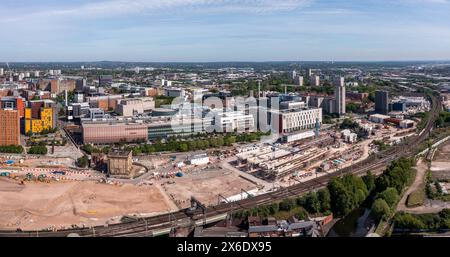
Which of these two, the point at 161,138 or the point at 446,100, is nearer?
the point at 161,138

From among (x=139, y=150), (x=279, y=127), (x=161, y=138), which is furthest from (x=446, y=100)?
(x=139, y=150)

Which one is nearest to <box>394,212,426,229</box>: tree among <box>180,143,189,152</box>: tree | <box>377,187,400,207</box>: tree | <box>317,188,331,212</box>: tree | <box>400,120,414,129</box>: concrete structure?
<box>377,187,400,207</box>: tree

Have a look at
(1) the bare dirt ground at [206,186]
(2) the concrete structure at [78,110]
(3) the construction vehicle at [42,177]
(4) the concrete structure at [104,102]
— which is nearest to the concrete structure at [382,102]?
(1) the bare dirt ground at [206,186]

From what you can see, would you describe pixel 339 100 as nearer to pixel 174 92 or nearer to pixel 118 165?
pixel 174 92

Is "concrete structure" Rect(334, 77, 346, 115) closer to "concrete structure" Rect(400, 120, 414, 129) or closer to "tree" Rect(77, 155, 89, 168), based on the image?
"concrete structure" Rect(400, 120, 414, 129)

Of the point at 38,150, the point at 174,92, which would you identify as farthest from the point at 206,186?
the point at 174,92
